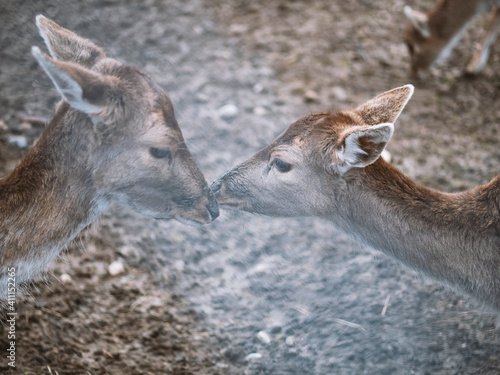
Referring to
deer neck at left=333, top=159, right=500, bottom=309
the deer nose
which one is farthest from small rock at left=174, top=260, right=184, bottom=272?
deer neck at left=333, top=159, right=500, bottom=309

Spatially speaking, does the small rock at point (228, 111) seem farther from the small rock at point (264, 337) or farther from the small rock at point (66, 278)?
the small rock at point (264, 337)

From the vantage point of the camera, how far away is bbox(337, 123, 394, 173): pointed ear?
2822 mm

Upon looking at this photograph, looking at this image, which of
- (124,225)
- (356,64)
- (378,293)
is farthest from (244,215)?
(356,64)

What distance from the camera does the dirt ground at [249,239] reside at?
358 cm

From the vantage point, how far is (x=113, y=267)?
4.12 metres

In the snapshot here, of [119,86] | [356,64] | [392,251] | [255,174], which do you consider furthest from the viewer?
[356,64]

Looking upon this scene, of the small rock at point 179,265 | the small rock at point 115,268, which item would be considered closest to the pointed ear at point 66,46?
the small rock at point 115,268

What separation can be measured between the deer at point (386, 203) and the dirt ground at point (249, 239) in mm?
320

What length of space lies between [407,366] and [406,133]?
2816 mm

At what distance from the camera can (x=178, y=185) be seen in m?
3.27

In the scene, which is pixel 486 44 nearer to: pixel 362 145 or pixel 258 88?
pixel 258 88

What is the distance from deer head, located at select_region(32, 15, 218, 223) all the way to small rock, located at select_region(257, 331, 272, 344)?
1146 millimetres

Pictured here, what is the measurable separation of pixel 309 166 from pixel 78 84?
145 centimetres

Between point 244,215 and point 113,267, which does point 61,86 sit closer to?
point 113,267
